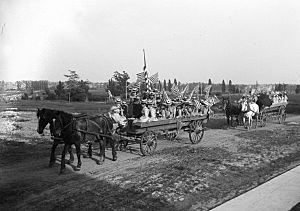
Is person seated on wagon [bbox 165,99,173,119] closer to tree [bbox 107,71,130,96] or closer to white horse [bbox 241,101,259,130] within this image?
white horse [bbox 241,101,259,130]

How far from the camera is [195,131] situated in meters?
14.4

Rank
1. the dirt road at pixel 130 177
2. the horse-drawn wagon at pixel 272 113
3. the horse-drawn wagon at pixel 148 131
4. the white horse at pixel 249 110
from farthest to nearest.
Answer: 1. the horse-drawn wagon at pixel 272 113
2. the white horse at pixel 249 110
3. the horse-drawn wagon at pixel 148 131
4. the dirt road at pixel 130 177

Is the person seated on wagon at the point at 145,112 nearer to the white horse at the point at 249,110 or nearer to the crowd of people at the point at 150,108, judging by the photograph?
the crowd of people at the point at 150,108

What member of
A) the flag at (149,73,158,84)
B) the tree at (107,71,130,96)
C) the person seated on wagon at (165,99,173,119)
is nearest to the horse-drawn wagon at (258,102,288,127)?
the person seated on wagon at (165,99,173,119)

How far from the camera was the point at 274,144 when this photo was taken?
14.7m

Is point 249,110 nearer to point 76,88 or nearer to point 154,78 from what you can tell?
point 154,78

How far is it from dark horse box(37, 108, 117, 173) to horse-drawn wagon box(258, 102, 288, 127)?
46.0ft

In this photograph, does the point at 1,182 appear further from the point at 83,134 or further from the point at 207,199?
the point at 207,199

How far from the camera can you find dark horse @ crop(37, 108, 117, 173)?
9.23 meters

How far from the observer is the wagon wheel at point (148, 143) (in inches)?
452

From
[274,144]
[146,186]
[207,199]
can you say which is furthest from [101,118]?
[274,144]

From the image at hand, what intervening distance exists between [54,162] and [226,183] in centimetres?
570

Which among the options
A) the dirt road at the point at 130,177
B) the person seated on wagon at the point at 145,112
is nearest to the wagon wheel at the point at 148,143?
the dirt road at the point at 130,177

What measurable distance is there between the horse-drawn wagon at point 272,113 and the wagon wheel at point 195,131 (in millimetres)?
8150
